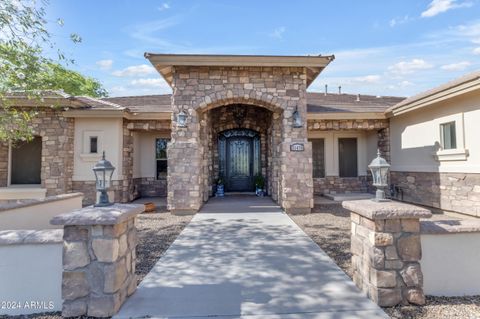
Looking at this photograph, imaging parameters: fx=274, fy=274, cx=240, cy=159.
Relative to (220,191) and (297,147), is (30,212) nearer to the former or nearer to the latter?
(297,147)

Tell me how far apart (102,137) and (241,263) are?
24.6 feet

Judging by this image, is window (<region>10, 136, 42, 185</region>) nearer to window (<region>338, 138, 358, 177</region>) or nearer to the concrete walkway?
the concrete walkway

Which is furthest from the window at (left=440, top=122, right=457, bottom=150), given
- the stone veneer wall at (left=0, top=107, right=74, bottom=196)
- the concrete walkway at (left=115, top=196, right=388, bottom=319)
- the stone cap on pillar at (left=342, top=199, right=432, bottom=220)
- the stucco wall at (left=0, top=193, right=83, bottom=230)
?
the stone veneer wall at (left=0, top=107, right=74, bottom=196)

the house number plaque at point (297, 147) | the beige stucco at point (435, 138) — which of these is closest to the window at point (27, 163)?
the house number plaque at point (297, 147)

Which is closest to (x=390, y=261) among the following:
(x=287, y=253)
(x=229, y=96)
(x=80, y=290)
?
(x=287, y=253)

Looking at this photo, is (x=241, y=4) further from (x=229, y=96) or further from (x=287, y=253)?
(x=287, y=253)

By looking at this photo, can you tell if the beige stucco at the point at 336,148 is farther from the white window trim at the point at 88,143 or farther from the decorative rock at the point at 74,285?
the decorative rock at the point at 74,285

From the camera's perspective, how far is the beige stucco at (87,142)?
9375 millimetres

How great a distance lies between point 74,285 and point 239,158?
946 cm

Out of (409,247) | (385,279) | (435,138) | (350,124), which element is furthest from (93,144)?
(435,138)

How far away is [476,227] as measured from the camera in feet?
9.95

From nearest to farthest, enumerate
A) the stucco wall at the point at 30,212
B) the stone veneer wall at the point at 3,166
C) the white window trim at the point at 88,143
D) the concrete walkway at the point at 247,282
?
the concrete walkway at the point at 247,282, the stucco wall at the point at 30,212, the white window trim at the point at 88,143, the stone veneer wall at the point at 3,166

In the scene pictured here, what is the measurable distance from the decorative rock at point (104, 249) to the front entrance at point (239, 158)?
9.12 meters

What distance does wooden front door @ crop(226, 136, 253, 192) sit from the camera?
11.9 metres
